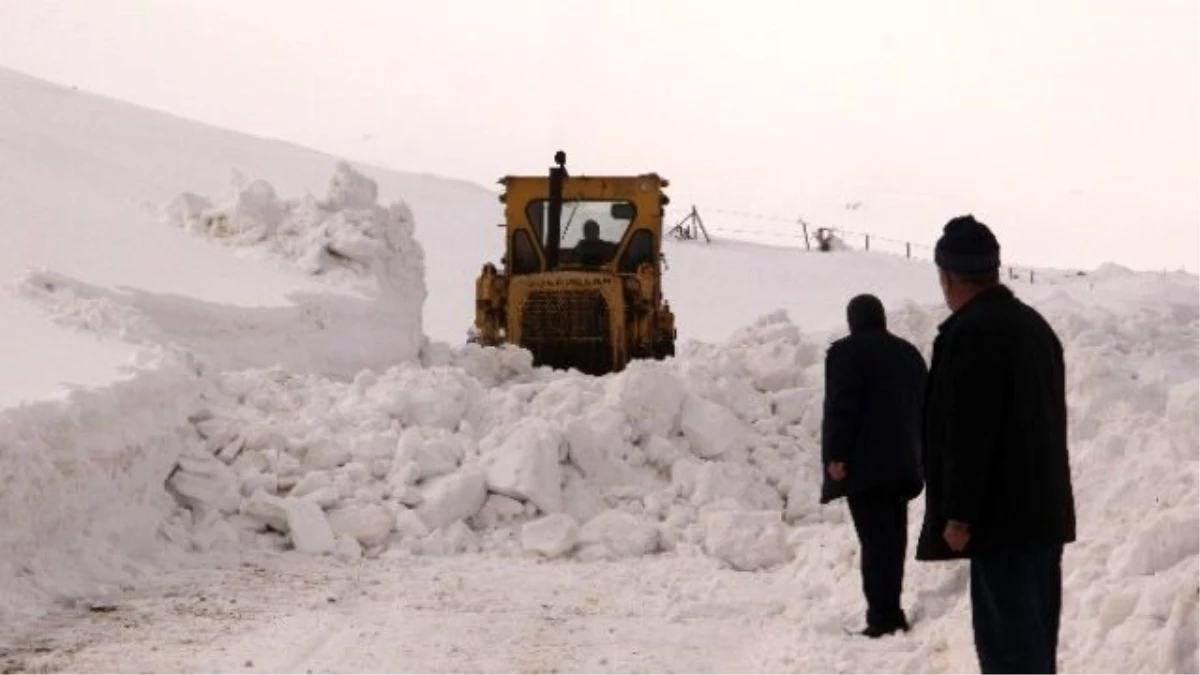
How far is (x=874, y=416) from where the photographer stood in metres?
6.00

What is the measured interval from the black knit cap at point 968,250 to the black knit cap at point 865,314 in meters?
2.02

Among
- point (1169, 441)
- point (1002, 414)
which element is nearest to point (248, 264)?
point (1169, 441)

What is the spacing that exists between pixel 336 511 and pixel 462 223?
3606 cm

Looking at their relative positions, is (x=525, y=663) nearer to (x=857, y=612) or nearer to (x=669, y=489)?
(x=857, y=612)

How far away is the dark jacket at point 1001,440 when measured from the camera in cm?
388

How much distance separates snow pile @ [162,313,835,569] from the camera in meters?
8.64

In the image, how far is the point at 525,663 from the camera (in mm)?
5898

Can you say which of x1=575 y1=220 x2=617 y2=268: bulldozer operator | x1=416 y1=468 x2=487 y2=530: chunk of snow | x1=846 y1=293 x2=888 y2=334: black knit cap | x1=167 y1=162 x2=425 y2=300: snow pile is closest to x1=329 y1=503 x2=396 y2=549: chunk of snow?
x1=416 y1=468 x2=487 y2=530: chunk of snow

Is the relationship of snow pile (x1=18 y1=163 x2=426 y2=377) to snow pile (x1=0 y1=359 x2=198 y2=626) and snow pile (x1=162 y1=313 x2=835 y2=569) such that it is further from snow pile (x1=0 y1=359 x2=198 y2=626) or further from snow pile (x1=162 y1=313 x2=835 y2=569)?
snow pile (x1=0 y1=359 x2=198 y2=626)

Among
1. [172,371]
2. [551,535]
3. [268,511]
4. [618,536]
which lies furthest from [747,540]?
[172,371]

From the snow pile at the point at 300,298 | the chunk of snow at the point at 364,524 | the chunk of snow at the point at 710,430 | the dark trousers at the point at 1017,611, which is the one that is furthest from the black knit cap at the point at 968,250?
the snow pile at the point at 300,298

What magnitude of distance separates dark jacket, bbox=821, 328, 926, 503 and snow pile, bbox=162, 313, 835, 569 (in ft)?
6.85

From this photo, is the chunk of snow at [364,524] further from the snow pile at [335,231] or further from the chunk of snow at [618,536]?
the snow pile at [335,231]

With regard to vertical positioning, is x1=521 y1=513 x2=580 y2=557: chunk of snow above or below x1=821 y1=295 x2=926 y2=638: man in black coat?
below
